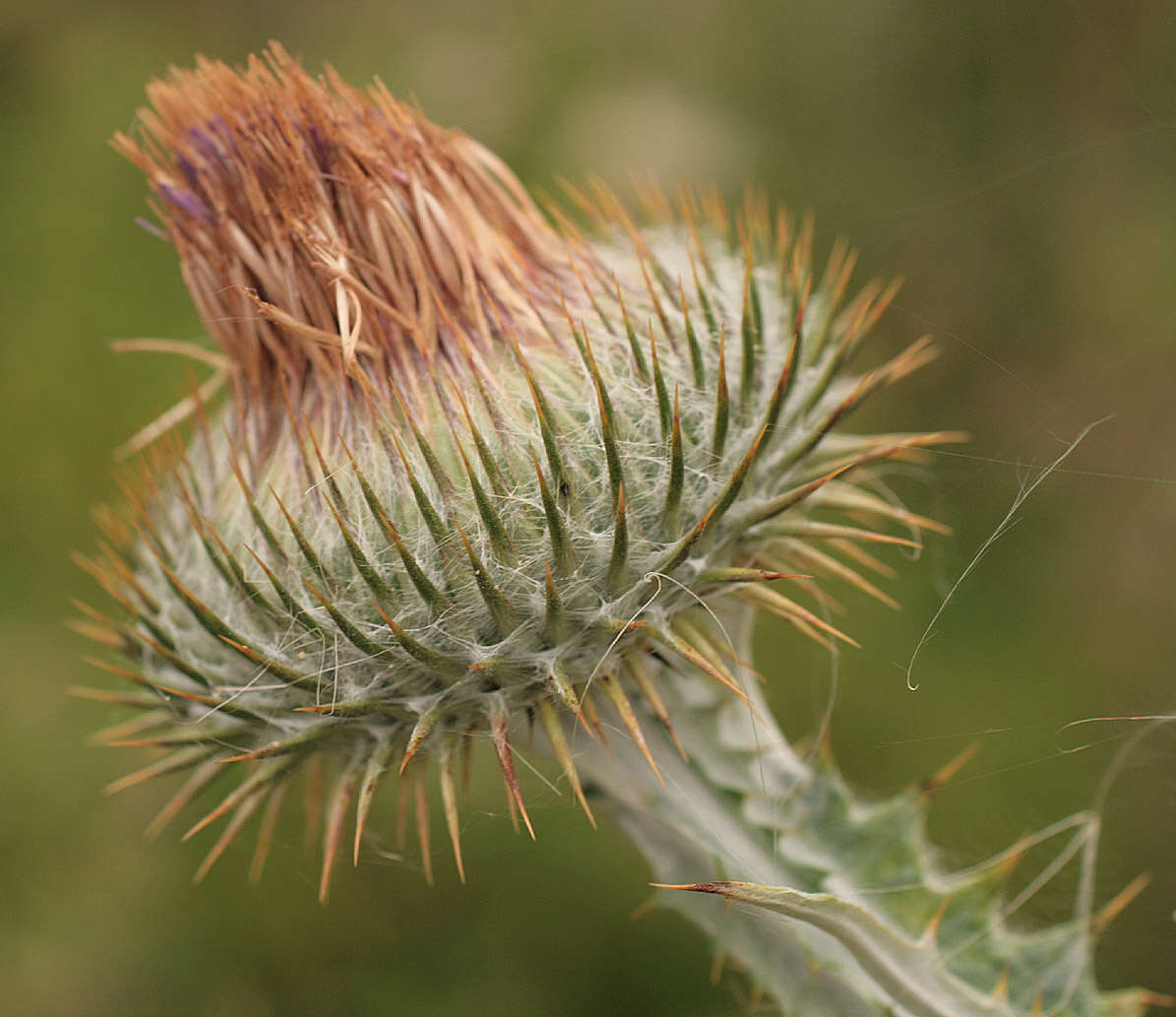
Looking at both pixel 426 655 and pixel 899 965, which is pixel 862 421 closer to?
pixel 899 965

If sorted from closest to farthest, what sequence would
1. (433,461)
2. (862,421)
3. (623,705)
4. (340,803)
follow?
(623,705), (433,461), (340,803), (862,421)

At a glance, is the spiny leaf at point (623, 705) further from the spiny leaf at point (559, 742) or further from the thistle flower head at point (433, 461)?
the spiny leaf at point (559, 742)

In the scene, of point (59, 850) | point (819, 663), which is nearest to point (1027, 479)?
point (819, 663)

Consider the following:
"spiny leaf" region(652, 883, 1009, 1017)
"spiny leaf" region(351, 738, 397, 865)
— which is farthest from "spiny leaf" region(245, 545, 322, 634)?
"spiny leaf" region(652, 883, 1009, 1017)

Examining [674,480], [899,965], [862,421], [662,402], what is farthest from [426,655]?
[862,421]

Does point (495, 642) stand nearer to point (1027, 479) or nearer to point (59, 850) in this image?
point (1027, 479)

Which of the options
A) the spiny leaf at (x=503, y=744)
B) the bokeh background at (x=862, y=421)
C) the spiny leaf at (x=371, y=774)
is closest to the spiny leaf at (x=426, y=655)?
the spiny leaf at (x=503, y=744)

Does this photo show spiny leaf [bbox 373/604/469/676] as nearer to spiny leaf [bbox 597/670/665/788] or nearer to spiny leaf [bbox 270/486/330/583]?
spiny leaf [bbox 270/486/330/583]
